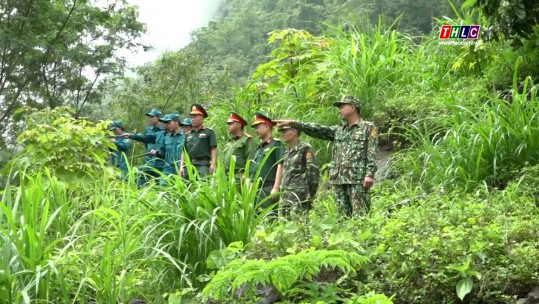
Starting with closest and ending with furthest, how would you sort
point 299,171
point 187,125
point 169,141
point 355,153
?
point 355,153 → point 299,171 → point 187,125 → point 169,141

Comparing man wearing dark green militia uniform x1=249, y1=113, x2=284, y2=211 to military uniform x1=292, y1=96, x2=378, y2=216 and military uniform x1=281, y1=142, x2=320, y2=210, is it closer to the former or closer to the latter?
military uniform x1=281, y1=142, x2=320, y2=210

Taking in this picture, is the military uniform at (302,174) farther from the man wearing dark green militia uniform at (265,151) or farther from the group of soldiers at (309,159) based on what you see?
the man wearing dark green militia uniform at (265,151)

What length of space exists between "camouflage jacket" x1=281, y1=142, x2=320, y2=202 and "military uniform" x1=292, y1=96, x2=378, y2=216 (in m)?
0.31

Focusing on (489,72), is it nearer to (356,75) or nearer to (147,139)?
(356,75)

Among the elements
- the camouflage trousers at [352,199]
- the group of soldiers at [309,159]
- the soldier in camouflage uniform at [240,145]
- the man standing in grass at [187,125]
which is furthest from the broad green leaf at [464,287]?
the man standing in grass at [187,125]

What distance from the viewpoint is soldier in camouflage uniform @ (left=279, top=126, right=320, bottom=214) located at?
6.82 metres

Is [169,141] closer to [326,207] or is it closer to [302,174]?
[302,174]

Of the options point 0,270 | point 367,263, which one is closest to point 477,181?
point 367,263

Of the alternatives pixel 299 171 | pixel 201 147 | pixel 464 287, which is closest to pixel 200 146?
pixel 201 147

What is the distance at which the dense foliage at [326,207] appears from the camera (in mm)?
4109

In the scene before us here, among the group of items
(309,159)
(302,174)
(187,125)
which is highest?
(187,125)

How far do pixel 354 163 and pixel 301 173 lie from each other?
2.14 feet

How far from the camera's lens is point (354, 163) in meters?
6.41

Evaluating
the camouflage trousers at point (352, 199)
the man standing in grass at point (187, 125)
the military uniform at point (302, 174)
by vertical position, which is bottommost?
the camouflage trousers at point (352, 199)
